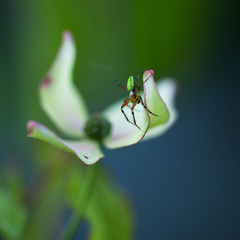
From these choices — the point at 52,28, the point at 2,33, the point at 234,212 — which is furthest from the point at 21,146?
the point at 234,212

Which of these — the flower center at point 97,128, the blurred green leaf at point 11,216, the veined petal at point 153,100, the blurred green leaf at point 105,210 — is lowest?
the blurred green leaf at point 11,216

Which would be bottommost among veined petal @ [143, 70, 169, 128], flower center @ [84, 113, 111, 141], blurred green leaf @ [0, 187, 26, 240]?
blurred green leaf @ [0, 187, 26, 240]

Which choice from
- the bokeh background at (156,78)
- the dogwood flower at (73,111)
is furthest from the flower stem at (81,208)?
the bokeh background at (156,78)

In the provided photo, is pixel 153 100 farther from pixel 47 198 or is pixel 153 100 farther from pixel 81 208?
pixel 47 198

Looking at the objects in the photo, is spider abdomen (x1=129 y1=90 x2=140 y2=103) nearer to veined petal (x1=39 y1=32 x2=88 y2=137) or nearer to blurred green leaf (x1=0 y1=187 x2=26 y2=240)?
veined petal (x1=39 y1=32 x2=88 y2=137)

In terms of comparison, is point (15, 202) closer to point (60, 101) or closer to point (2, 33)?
point (60, 101)

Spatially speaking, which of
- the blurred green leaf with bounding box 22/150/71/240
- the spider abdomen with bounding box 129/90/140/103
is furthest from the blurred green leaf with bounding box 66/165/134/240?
the spider abdomen with bounding box 129/90/140/103

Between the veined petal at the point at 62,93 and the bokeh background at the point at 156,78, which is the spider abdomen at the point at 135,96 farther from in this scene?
the bokeh background at the point at 156,78
